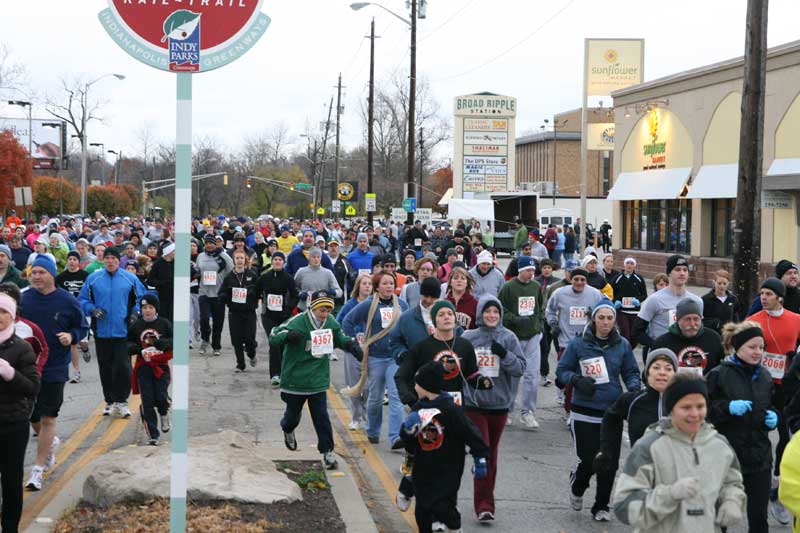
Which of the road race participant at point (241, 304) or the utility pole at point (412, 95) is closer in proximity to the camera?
the road race participant at point (241, 304)

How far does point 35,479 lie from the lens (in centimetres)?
854

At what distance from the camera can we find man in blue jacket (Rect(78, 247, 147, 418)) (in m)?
11.6

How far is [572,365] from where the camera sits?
8.23m

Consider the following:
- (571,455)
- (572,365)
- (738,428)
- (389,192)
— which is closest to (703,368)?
(572,365)

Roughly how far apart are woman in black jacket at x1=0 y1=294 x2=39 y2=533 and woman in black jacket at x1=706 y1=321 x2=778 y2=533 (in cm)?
465

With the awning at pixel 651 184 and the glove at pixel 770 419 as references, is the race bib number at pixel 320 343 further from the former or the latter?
the awning at pixel 651 184

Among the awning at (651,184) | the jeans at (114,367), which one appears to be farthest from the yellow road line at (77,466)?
the awning at (651,184)

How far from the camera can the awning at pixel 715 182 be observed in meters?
30.6

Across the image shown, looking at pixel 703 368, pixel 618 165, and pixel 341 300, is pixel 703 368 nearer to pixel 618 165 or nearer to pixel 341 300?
pixel 341 300

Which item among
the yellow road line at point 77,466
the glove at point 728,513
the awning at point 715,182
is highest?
the awning at point 715,182

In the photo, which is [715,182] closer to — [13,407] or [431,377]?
[431,377]

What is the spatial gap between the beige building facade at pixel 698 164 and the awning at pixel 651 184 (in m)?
0.05

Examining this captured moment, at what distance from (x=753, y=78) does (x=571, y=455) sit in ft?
24.1

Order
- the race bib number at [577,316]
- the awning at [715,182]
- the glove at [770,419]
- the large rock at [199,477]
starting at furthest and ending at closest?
the awning at [715,182] → the race bib number at [577,316] → the large rock at [199,477] → the glove at [770,419]
